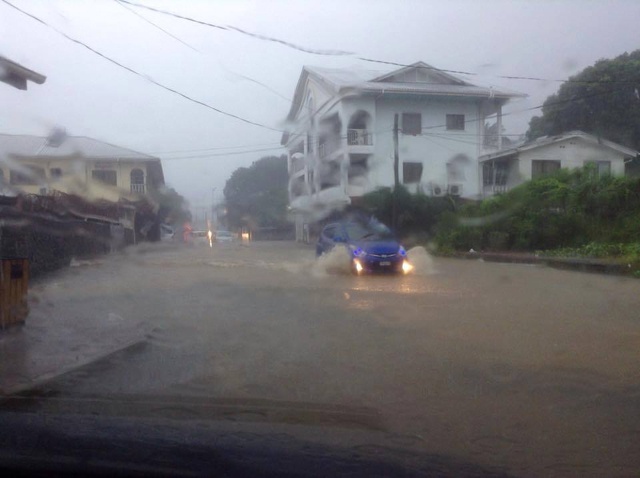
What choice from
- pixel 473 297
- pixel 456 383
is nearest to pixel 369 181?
pixel 473 297

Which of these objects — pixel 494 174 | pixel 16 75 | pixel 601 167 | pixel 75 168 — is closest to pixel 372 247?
pixel 494 174

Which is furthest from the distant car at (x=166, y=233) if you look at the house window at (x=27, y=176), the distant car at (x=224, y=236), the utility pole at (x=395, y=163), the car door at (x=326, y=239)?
the house window at (x=27, y=176)

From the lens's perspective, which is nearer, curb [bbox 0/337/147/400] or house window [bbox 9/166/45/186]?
curb [bbox 0/337/147/400]

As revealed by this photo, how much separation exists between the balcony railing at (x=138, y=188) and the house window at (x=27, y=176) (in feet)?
6.76

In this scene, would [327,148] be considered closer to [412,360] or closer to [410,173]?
[410,173]

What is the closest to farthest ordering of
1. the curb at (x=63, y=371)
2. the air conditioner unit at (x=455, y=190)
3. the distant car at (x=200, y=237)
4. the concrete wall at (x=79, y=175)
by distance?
the curb at (x=63, y=371)
the concrete wall at (x=79, y=175)
the air conditioner unit at (x=455, y=190)
the distant car at (x=200, y=237)

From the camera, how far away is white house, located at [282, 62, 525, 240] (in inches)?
603

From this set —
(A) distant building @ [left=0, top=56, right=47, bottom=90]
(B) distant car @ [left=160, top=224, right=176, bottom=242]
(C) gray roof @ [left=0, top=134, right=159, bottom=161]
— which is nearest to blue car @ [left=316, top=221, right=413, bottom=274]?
(B) distant car @ [left=160, top=224, right=176, bottom=242]

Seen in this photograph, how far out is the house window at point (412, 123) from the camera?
54.2ft

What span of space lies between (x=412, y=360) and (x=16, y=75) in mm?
6691

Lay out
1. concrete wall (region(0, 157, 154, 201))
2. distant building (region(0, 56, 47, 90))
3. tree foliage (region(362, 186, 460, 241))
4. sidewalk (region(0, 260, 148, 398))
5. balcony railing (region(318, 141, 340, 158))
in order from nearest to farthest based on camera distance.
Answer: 1. sidewalk (region(0, 260, 148, 398))
2. distant building (region(0, 56, 47, 90))
3. concrete wall (region(0, 157, 154, 201))
4. balcony railing (region(318, 141, 340, 158))
5. tree foliage (region(362, 186, 460, 241))

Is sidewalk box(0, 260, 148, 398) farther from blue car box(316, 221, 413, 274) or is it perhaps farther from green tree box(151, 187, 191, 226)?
blue car box(316, 221, 413, 274)

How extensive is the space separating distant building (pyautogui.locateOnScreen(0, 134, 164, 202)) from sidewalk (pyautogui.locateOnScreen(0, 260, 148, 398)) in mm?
2032

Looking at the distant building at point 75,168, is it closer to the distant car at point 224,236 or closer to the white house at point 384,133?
the white house at point 384,133
